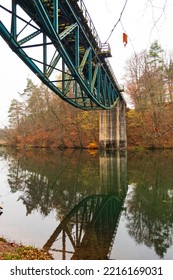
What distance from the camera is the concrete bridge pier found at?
1603 inches

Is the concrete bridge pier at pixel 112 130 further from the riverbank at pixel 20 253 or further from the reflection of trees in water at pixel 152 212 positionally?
the riverbank at pixel 20 253

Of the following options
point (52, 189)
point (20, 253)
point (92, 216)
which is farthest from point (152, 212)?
point (52, 189)

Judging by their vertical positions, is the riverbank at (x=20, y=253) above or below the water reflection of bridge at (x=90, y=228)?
above

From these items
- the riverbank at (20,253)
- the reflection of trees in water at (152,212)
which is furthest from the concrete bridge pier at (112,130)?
the riverbank at (20,253)

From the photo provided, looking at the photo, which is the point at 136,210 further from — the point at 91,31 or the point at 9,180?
the point at 91,31

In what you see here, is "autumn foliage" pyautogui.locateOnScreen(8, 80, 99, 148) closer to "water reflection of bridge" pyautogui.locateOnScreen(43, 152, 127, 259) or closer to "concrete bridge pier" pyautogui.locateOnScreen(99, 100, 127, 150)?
"concrete bridge pier" pyautogui.locateOnScreen(99, 100, 127, 150)

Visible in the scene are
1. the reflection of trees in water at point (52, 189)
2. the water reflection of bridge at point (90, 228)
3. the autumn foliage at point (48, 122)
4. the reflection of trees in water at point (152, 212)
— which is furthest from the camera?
the autumn foliage at point (48, 122)

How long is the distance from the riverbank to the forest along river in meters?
0.38

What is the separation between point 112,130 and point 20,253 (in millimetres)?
36885

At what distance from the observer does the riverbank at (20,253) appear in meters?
4.54

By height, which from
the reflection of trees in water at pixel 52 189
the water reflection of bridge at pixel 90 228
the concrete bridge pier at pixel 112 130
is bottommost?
the water reflection of bridge at pixel 90 228

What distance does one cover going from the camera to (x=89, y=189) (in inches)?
467

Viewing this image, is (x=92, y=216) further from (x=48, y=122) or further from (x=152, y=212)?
(x=48, y=122)

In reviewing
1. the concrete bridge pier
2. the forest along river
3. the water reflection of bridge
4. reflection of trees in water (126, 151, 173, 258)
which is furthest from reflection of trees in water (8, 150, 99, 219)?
the concrete bridge pier
